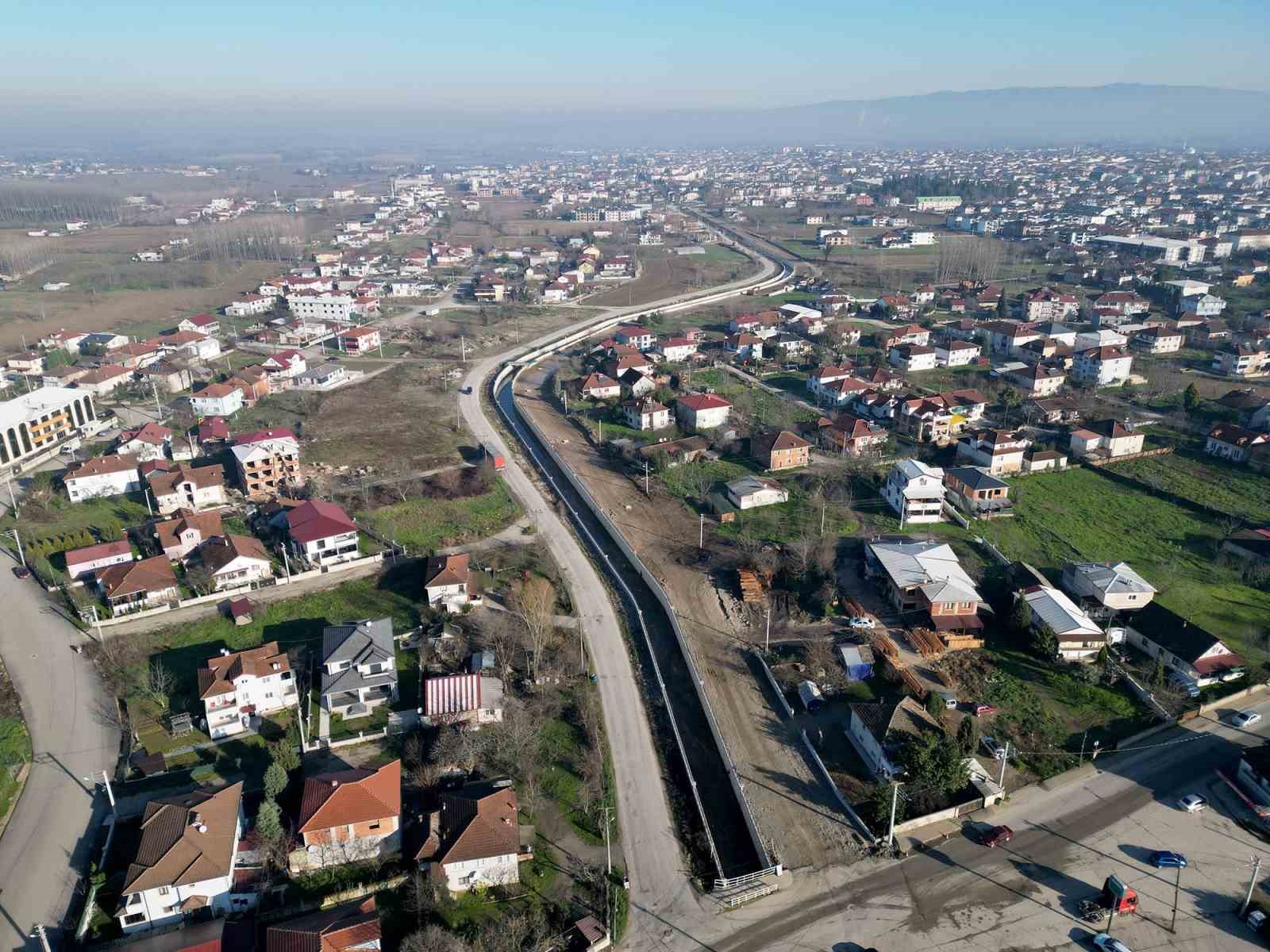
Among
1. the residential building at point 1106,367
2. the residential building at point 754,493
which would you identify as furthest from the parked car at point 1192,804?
the residential building at point 1106,367

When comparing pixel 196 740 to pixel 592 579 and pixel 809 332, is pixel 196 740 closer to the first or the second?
pixel 592 579

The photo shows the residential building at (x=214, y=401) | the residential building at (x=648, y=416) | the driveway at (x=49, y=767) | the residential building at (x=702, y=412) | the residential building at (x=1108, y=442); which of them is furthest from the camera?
the residential building at (x=214, y=401)

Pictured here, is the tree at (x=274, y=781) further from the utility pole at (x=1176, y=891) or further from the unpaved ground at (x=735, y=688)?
the utility pole at (x=1176, y=891)

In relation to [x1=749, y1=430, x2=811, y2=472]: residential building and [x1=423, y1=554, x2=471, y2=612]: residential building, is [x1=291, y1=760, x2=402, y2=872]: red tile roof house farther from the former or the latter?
[x1=749, y1=430, x2=811, y2=472]: residential building

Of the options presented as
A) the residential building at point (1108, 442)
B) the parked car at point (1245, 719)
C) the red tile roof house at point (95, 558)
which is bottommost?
the parked car at point (1245, 719)

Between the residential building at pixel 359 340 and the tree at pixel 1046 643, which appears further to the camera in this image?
the residential building at pixel 359 340

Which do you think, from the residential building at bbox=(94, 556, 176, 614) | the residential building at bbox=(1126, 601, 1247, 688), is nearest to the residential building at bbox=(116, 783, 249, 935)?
the residential building at bbox=(94, 556, 176, 614)
